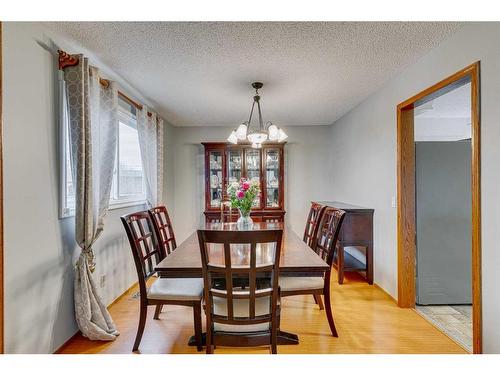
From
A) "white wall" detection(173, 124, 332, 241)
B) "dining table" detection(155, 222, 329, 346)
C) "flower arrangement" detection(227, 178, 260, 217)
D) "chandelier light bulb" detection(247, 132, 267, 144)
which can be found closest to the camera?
"dining table" detection(155, 222, 329, 346)

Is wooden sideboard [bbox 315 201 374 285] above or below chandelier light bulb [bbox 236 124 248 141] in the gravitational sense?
below

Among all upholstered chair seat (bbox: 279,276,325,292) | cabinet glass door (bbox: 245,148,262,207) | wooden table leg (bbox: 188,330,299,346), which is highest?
cabinet glass door (bbox: 245,148,262,207)

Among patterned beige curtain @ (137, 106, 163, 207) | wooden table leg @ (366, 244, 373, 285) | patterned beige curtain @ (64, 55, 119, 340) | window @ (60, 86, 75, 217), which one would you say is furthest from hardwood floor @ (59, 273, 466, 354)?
patterned beige curtain @ (137, 106, 163, 207)

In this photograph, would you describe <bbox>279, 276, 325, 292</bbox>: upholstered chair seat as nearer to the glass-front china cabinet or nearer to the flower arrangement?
the flower arrangement

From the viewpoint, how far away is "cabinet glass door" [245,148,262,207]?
4855mm

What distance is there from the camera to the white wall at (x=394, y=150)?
172 cm

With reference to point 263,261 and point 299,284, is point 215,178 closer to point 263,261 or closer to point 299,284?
point 299,284

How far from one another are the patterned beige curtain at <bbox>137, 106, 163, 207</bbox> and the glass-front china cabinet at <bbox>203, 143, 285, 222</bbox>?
98 cm

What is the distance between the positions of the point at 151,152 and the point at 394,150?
2.90 meters

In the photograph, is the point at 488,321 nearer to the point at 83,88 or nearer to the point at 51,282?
the point at 51,282

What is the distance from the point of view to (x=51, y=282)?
195cm

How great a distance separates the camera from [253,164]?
16.0 ft

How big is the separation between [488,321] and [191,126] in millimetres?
4614
